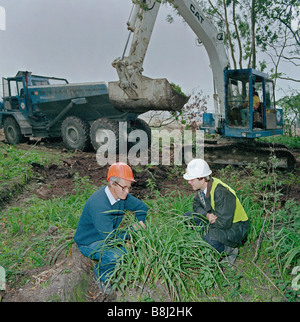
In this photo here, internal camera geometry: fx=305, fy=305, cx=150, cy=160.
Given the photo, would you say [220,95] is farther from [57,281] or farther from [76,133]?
[57,281]

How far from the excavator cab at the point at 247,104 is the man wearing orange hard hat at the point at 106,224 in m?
5.65

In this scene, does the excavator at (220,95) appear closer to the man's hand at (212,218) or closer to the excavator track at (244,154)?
the excavator track at (244,154)

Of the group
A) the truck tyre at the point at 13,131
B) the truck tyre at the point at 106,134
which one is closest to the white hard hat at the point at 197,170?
the truck tyre at the point at 106,134

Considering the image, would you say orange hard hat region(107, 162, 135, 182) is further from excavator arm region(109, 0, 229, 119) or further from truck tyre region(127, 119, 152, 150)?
truck tyre region(127, 119, 152, 150)

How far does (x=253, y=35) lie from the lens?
16.7 metres

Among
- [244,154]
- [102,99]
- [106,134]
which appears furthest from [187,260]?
[102,99]

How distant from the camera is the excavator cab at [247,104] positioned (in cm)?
794

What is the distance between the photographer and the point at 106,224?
3035mm

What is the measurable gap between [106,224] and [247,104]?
20.4ft

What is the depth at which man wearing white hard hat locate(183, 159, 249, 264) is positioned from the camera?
318cm

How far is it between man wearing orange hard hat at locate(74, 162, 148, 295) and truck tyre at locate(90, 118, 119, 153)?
588cm

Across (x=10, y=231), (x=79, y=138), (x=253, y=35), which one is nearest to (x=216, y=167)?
(x=79, y=138)

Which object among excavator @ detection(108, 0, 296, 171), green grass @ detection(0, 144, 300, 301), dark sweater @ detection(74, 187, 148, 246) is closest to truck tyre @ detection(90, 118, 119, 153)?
excavator @ detection(108, 0, 296, 171)
